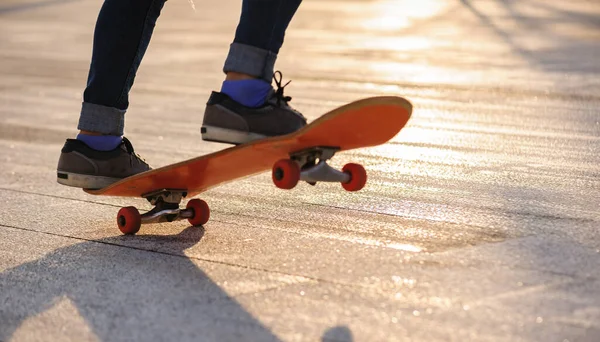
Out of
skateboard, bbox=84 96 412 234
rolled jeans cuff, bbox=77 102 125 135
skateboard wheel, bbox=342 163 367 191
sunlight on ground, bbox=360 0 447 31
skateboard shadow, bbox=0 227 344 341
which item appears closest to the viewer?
skateboard shadow, bbox=0 227 344 341

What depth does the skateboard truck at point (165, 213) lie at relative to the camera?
164 inches

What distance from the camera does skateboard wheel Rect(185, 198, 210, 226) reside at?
4281 mm

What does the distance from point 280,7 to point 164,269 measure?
990 millimetres

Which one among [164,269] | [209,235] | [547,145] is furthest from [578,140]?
[164,269]

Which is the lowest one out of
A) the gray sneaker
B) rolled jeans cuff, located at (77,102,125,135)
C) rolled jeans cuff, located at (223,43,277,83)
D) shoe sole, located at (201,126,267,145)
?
the gray sneaker

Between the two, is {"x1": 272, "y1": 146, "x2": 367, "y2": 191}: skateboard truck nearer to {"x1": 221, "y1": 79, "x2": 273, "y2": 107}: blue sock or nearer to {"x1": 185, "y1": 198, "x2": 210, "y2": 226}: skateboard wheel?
{"x1": 221, "y1": 79, "x2": 273, "y2": 107}: blue sock

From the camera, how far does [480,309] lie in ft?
10.2

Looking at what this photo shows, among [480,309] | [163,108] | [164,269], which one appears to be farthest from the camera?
[163,108]

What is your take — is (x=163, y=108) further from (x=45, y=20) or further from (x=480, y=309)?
(x=45, y=20)

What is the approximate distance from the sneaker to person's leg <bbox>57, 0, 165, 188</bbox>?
1.23 feet

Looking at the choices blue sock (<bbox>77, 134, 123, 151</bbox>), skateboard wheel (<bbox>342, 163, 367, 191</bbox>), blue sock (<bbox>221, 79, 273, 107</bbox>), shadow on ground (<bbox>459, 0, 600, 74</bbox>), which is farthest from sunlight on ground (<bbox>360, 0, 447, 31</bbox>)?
skateboard wheel (<bbox>342, 163, 367, 191</bbox>)

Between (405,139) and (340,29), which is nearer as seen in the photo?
(405,139)

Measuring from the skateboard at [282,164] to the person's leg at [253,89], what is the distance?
0.13 m

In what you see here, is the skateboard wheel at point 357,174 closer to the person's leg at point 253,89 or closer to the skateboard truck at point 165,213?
the person's leg at point 253,89
